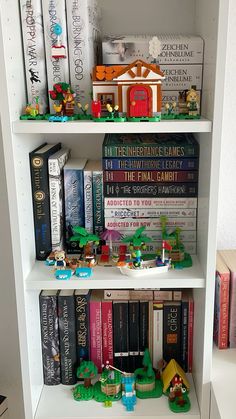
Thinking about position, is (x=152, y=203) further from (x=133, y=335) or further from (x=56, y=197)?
(x=133, y=335)

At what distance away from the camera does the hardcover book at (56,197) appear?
1.01 meters

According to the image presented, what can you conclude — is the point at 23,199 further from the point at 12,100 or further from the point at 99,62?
the point at 99,62

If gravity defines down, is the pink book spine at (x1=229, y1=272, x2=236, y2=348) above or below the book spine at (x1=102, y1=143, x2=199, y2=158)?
below

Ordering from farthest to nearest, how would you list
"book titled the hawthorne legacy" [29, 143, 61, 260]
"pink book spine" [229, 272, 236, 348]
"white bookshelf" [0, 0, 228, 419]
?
1. "pink book spine" [229, 272, 236, 348]
2. "book titled the hawthorne legacy" [29, 143, 61, 260]
3. "white bookshelf" [0, 0, 228, 419]

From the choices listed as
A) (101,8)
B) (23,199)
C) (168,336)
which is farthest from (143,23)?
(168,336)

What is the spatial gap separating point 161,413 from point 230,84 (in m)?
0.78

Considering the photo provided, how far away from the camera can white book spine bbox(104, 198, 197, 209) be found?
105 cm

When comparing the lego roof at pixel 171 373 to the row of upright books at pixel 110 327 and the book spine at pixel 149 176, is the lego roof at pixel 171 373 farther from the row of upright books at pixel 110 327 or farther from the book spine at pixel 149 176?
the book spine at pixel 149 176

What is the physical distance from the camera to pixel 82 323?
1118mm

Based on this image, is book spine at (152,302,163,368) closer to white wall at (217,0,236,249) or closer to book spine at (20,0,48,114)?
white wall at (217,0,236,249)

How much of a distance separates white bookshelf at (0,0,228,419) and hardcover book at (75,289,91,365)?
9cm

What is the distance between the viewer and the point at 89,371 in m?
1.09

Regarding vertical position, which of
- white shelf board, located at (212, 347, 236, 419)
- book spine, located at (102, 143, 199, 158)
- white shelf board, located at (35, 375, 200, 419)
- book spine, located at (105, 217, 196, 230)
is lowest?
white shelf board, located at (35, 375, 200, 419)

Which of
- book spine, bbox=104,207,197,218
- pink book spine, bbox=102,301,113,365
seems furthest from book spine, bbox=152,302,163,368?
book spine, bbox=104,207,197,218
